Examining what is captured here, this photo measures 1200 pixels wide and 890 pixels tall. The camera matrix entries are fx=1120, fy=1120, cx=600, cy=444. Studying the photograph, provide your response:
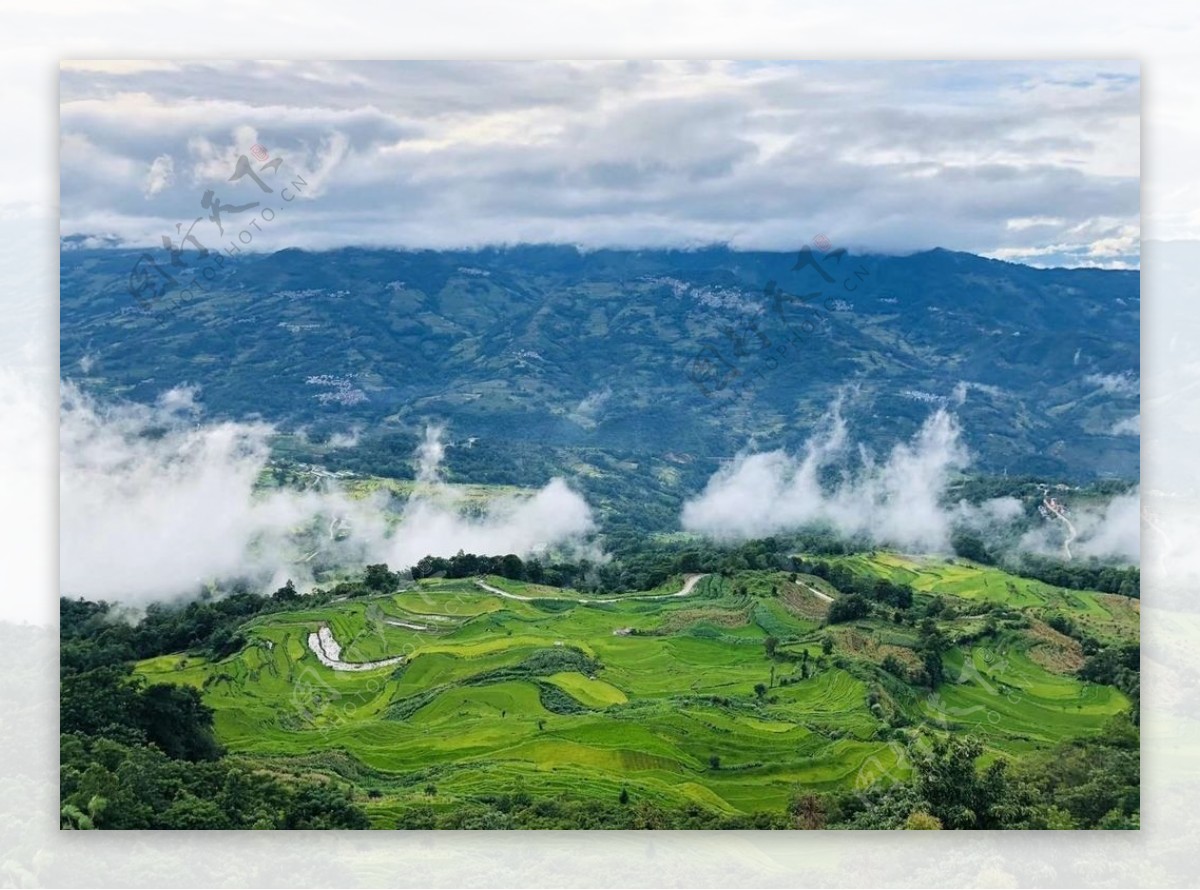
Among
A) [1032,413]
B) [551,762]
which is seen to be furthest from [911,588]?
[551,762]

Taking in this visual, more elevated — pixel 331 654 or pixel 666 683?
pixel 331 654

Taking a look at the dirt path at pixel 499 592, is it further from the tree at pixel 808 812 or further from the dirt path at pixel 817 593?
the tree at pixel 808 812

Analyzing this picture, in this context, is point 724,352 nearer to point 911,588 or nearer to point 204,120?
point 911,588

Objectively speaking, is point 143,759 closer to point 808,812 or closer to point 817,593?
point 808,812

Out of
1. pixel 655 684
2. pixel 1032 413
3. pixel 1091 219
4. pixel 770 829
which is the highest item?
pixel 1091 219

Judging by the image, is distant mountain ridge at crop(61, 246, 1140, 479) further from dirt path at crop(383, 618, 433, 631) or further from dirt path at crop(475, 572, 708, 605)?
dirt path at crop(383, 618, 433, 631)

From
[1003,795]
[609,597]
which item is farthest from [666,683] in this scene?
[1003,795]

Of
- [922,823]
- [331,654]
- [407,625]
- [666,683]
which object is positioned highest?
[407,625]
